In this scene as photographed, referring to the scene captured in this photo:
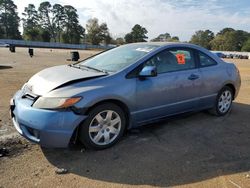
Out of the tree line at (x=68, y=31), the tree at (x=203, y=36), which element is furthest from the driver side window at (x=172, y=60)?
the tree at (x=203, y=36)

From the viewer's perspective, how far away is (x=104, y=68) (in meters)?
4.75

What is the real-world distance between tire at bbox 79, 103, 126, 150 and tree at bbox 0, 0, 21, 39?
106 m

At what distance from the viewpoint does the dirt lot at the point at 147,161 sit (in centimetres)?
347

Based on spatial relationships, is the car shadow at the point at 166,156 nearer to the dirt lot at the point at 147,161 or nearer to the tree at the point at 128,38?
the dirt lot at the point at 147,161

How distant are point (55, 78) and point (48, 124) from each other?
83 centimetres

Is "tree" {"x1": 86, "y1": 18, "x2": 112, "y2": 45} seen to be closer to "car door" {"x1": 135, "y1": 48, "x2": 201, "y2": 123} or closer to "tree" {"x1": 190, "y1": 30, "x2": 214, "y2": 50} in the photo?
"tree" {"x1": 190, "y1": 30, "x2": 214, "y2": 50}

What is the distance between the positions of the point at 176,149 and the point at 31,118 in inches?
82.1

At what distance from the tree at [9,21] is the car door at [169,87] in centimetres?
10572

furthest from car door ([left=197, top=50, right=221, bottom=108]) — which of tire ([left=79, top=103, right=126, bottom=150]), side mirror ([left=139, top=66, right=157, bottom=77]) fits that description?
tire ([left=79, top=103, right=126, bottom=150])

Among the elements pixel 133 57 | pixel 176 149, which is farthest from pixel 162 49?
pixel 176 149

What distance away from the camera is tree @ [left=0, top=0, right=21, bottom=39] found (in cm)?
10212

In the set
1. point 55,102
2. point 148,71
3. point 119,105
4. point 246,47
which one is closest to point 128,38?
point 246,47

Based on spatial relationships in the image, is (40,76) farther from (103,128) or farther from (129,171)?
(129,171)

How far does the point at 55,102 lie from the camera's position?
383 centimetres
